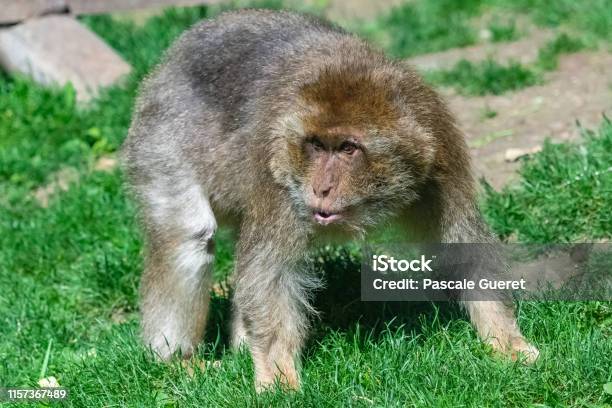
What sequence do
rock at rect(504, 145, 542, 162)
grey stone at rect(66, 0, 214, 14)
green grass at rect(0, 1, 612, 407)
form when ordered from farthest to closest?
grey stone at rect(66, 0, 214, 14) < rock at rect(504, 145, 542, 162) < green grass at rect(0, 1, 612, 407)

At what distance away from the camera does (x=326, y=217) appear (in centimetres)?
491

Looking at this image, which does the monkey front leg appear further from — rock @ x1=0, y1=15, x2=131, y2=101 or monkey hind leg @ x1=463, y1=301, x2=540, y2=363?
rock @ x1=0, y1=15, x2=131, y2=101

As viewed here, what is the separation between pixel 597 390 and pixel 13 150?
578 centimetres

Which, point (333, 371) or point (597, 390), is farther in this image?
point (333, 371)

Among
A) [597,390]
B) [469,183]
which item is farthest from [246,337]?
[597,390]

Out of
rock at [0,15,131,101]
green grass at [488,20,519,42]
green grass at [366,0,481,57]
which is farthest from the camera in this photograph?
green grass at [366,0,481,57]

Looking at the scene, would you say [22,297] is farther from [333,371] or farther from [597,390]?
[597,390]

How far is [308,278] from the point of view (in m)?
5.32

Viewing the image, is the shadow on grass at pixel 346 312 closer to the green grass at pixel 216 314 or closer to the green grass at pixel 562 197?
the green grass at pixel 216 314

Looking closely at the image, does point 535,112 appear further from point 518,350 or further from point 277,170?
point 277,170

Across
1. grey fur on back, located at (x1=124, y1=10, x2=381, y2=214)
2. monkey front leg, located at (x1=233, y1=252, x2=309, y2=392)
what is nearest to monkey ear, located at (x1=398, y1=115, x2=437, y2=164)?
grey fur on back, located at (x1=124, y1=10, x2=381, y2=214)

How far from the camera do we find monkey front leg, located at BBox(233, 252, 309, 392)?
17.1ft

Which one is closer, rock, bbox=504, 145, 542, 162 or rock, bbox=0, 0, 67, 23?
rock, bbox=504, 145, 542, 162

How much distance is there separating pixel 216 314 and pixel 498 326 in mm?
1971
